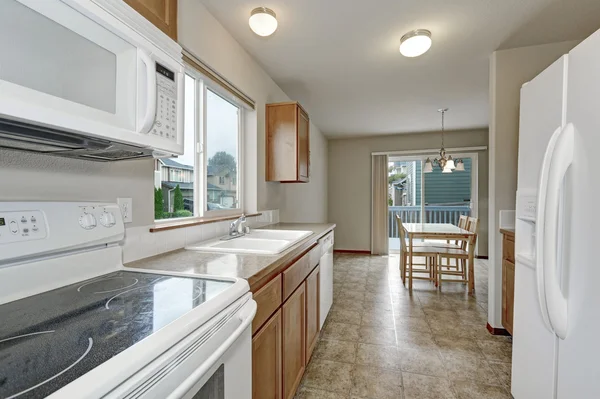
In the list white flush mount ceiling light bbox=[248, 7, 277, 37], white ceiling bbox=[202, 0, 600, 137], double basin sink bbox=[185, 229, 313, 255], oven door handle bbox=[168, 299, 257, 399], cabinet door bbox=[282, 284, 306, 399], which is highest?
white ceiling bbox=[202, 0, 600, 137]

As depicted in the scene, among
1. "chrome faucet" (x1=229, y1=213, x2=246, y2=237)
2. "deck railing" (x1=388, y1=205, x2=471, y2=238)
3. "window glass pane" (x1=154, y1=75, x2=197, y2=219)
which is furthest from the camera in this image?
"deck railing" (x1=388, y1=205, x2=471, y2=238)

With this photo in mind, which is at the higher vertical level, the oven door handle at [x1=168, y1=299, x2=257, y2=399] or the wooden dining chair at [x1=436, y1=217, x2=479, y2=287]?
the oven door handle at [x1=168, y1=299, x2=257, y2=399]

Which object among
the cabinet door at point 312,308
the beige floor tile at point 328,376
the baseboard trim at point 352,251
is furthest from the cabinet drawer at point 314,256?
the baseboard trim at point 352,251

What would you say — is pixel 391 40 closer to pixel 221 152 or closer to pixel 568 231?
pixel 221 152

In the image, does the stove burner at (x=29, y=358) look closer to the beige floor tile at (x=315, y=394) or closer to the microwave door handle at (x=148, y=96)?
the microwave door handle at (x=148, y=96)

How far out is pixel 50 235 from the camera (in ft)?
2.72

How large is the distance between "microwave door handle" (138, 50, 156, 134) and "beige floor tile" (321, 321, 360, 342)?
7.00ft

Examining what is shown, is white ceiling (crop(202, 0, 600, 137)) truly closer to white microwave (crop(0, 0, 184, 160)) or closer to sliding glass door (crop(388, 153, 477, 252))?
white microwave (crop(0, 0, 184, 160))

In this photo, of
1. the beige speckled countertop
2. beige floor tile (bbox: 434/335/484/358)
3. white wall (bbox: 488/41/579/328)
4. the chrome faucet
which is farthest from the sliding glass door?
the beige speckled countertop

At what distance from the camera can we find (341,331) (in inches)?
95.4

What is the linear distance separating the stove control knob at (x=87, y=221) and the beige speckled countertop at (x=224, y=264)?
0.86 feet

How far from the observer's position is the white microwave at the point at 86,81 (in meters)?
0.58

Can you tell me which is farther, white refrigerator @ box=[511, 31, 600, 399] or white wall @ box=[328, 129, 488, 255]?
white wall @ box=[328, 129, 488, 255]

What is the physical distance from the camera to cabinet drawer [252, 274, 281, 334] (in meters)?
1.09
